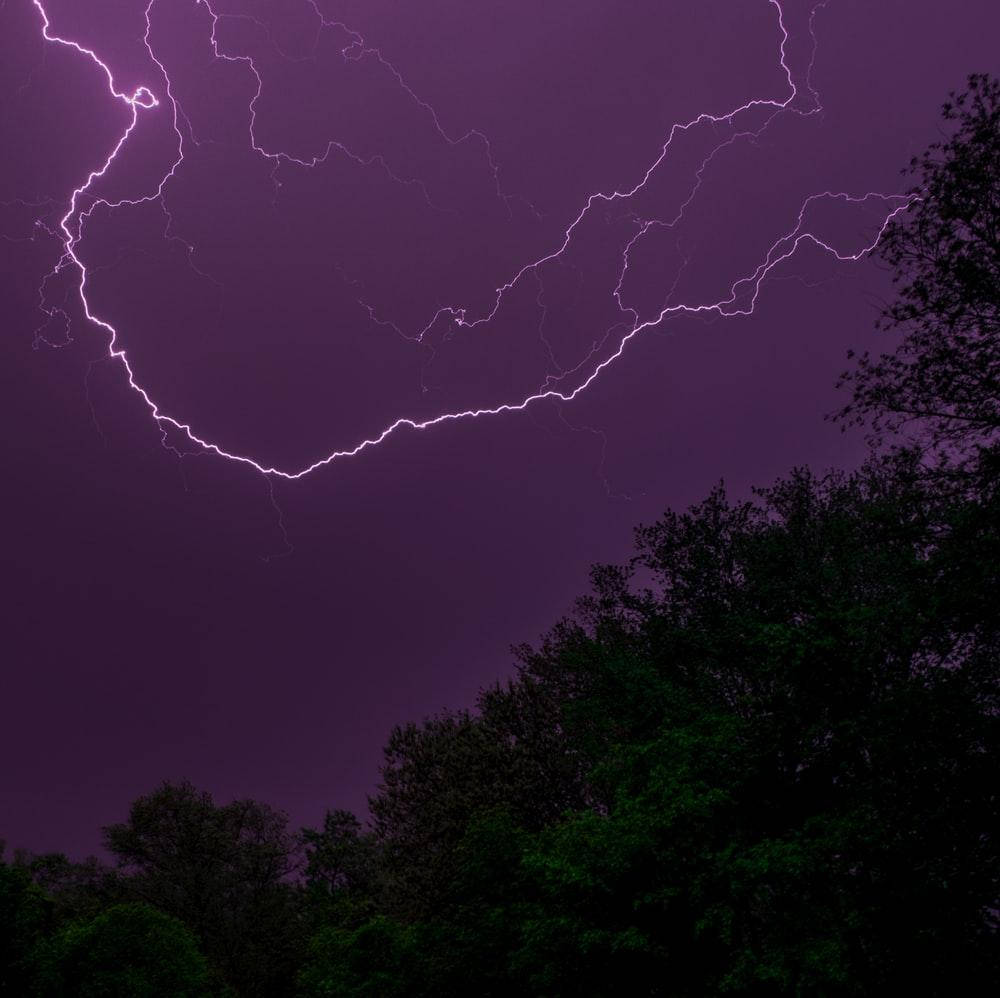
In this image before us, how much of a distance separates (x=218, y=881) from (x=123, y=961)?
665 inches

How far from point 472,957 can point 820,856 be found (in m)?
8.10

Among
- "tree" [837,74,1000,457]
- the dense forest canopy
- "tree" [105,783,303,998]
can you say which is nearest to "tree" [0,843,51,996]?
the dense forest canopy

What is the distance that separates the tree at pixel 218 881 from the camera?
A: 31.9m

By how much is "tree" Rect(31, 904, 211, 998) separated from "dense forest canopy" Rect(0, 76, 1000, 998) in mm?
55

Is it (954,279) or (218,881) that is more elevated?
(218,881)

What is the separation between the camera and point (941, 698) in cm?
1054

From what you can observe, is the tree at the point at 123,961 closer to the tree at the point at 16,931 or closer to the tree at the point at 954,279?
the tree at the point at 16,931

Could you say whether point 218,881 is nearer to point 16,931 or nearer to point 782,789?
point 16,931

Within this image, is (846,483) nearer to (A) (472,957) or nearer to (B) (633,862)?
(B) (633,862)

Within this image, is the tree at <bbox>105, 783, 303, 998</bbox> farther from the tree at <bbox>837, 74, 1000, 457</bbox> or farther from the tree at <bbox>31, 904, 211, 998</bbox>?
the tree at <bbox>837, 74, 1000, 457</bbox>

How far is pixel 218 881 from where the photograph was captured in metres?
34.1

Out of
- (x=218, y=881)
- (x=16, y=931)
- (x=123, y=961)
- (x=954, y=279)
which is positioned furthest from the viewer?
(x=218, y=881)

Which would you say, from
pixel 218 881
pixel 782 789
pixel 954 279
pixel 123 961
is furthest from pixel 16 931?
pixel 954 279

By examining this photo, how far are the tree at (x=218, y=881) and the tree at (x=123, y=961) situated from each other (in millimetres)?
13771
